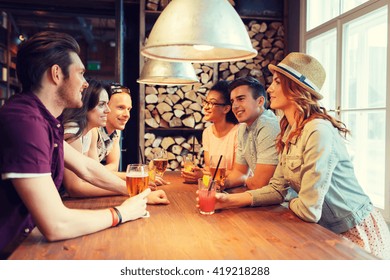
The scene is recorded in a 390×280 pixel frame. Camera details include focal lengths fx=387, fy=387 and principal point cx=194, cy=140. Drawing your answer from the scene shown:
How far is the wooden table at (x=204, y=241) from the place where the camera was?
3.66ft

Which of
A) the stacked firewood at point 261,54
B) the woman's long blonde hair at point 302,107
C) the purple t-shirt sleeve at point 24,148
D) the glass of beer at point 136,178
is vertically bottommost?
the glass of beer at point 136,178

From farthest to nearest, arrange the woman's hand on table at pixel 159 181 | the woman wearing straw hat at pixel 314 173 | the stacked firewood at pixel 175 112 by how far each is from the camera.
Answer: the stacked firewood at pixel 175 112
the woman's hand on table at pixel 159 181
the woman wearing straw hat at pixel 314 173

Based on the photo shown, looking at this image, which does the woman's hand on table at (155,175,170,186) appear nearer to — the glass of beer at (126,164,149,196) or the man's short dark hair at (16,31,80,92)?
the glass of beer at (126,164,149,196)

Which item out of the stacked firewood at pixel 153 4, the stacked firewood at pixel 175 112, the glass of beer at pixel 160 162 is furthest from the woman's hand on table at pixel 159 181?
the stacked firewood at pixel 153 4

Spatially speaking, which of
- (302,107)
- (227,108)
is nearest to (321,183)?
(302,107)

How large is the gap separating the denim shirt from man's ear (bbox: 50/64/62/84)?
3.16ft

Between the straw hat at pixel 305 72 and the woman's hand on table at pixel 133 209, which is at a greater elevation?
the straw hat at pixel 305 72

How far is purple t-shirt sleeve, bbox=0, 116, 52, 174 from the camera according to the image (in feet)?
3.93

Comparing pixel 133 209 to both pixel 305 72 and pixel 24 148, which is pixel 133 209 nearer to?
pixel 24 148

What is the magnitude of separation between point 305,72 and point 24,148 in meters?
1.24

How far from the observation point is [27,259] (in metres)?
1.07

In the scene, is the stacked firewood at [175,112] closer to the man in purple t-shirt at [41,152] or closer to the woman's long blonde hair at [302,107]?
the woman's long blonde hair at [302,107]

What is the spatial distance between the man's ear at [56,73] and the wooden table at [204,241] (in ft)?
1.88
